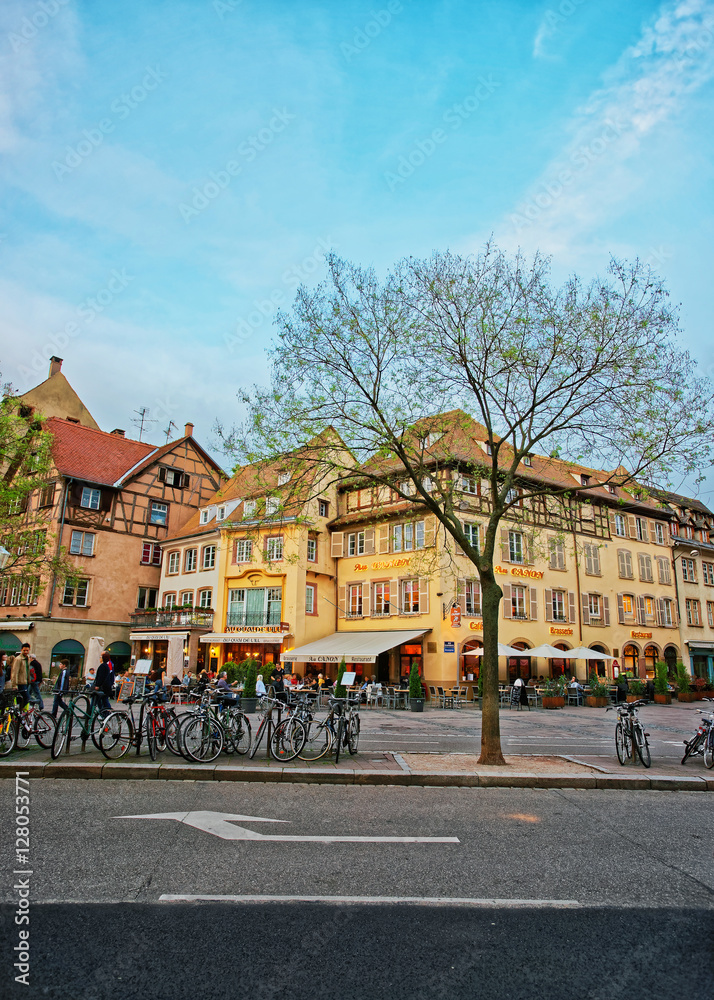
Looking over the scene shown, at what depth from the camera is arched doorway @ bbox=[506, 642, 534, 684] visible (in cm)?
3291

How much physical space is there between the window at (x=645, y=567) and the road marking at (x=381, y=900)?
3958 centimetres

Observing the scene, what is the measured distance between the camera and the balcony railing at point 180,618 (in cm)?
3694

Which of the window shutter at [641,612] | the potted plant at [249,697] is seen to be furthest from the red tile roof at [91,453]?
the window shutter at [641,612]


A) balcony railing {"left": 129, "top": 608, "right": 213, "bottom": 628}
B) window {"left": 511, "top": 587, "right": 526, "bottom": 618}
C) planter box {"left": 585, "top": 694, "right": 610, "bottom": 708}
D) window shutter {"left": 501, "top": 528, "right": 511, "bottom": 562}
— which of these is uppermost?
window shutter {"left": 501, "top": 528, "right": 511, "bottom": 562}

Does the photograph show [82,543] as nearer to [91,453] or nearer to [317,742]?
[91,453]

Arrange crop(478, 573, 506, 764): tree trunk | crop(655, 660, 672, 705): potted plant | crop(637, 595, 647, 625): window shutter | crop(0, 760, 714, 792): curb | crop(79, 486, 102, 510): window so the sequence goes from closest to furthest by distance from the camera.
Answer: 1. crop(0, 760, 714, 792): curb
2. crop(478, 573, 506, 764): tree trunk
3. crop(655, 660, 672, 705): potted plant
4. crop(79, 486, 102, 510): window
5. crop(637, 595, 647, 625): window shutter

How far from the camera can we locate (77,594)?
1486 inches

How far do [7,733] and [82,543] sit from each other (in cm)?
2929

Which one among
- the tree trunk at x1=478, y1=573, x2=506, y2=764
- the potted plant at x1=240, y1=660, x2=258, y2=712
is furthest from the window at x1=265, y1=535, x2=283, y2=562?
the tree trunk at x1=478, y1=573, x2=506, y2=764

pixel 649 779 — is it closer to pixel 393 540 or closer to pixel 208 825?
pixel 208 825

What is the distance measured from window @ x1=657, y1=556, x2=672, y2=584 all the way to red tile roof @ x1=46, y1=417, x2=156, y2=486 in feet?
113

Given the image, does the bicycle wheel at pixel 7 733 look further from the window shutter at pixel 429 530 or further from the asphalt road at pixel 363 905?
the window shutter at pixel 429 530

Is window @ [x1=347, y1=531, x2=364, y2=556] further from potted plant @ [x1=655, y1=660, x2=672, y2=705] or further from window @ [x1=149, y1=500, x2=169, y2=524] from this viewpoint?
potted plant @ [x1=655, y1=660, x2=672, y2=705]

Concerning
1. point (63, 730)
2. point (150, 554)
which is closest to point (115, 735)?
point (63, 730)
